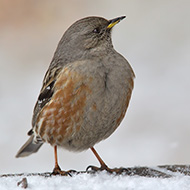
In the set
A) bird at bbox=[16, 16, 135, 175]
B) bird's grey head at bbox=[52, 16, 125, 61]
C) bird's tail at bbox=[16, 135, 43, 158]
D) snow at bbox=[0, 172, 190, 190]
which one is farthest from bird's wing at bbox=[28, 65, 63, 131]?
snow at bbox=[0, 172, 190, 190]

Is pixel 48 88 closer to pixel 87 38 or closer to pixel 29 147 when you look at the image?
pixel 87 38

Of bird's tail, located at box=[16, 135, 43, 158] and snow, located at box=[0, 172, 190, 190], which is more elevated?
bird's tail, located at box=[16, 135, 43, 158]

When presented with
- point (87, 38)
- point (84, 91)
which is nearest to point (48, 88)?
point (84, 91)

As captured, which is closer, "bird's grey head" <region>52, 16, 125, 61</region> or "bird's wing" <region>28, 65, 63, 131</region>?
"bird's wing" <region>28, 65, 63, 131</region>

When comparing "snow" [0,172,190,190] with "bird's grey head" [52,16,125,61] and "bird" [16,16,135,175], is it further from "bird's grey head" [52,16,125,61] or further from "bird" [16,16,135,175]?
"bird's grey head" [52,16,125,61]

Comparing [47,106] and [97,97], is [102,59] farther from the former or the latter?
[47,106]

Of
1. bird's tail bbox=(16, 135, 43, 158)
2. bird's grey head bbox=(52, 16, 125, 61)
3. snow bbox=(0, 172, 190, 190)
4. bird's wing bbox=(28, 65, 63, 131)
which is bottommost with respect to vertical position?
snow bbox=(0, 172, 190, 190)

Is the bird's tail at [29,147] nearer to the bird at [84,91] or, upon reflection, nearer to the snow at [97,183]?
the bird at [84,91]
